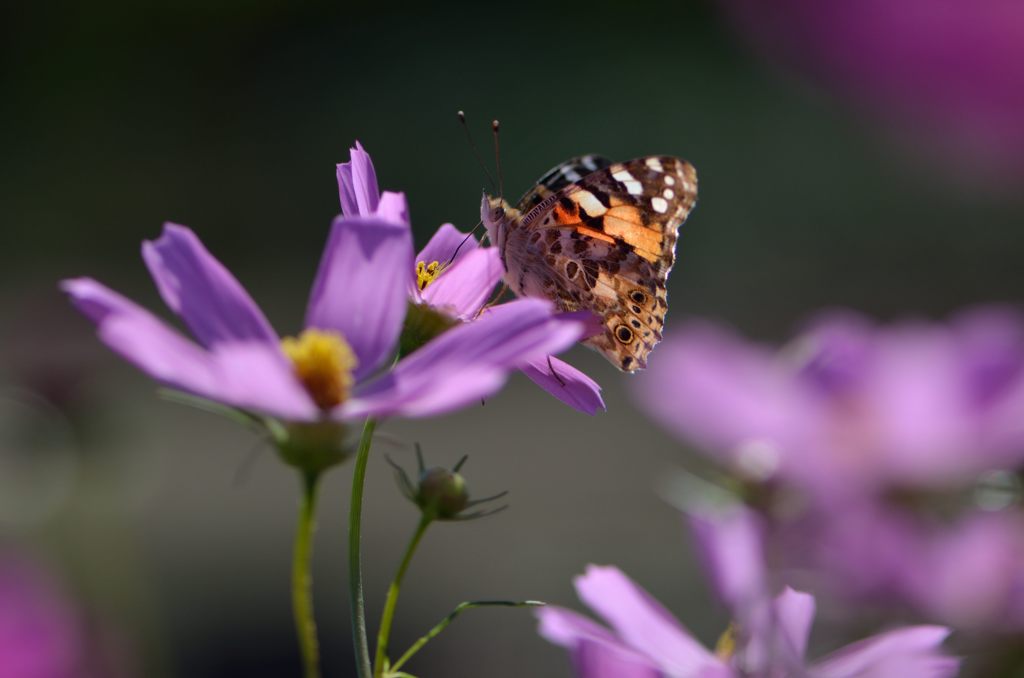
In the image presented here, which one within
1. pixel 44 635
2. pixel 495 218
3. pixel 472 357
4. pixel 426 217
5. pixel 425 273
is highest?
pixel 426 217

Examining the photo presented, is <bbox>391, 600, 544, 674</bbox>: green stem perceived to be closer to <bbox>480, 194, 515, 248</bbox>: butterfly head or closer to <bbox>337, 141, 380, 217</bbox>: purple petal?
<bbox>337, 141, 380, 217</bbox>: purple petal

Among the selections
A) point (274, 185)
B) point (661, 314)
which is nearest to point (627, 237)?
point (661, 314)

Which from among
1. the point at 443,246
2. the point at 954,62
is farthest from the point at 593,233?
the point at 954,62

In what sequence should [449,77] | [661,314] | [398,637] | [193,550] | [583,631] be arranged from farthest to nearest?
[449,77], [193,550], [398,637], [661,314], [583,631]

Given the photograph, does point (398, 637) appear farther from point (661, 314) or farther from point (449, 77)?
point (449, 77)

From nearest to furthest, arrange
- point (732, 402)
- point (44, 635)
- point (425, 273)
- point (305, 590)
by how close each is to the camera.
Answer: point (305, 590) → point (425, 273) → point (44, 635) → point (732, 402)

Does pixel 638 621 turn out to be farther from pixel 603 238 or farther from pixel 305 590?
pixel 603 238

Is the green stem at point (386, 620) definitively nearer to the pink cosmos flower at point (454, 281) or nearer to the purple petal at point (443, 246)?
the pink cosmos flower at point (454, 281)
